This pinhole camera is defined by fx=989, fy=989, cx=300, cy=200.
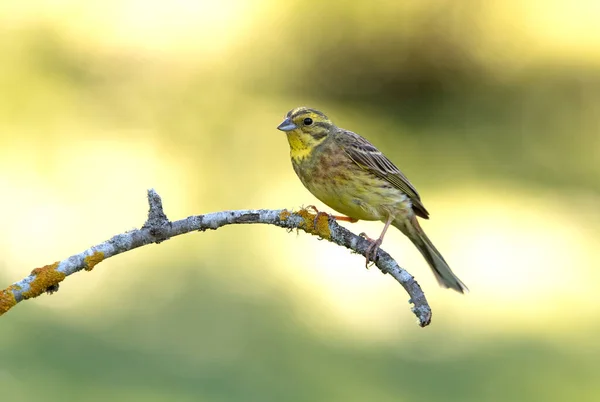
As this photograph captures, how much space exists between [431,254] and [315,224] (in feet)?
4.07

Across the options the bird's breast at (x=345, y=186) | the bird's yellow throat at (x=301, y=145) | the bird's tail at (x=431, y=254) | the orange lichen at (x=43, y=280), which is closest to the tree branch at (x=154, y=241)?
the orange lichen at (x=43, y=280)

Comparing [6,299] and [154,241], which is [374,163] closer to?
[154,241]

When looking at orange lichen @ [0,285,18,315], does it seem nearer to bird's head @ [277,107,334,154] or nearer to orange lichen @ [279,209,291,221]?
orange lichen @ [279,209,291,221]

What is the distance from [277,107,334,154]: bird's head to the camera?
4.05 meters

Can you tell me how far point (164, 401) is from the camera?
28.5 ft

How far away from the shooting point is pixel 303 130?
4078 mm

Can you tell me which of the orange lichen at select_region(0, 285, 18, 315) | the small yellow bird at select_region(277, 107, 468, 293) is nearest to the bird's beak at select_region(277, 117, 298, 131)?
the small yellow bird at select_region(277, 107, 468, 293)

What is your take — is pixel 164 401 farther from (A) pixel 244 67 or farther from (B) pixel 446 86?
(B) pixel 446 86

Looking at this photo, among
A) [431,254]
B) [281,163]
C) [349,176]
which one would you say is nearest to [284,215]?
[349,176]

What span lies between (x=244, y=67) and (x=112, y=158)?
3.13m

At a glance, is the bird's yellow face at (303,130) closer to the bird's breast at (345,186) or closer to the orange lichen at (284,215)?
the bird's breast at (345,186)

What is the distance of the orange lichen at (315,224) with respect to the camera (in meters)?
3.23

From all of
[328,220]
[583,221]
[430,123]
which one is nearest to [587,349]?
[583,221]

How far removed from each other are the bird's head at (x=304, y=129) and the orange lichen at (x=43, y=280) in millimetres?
1540
